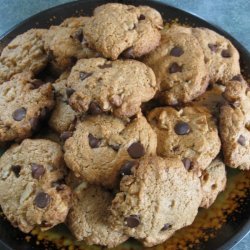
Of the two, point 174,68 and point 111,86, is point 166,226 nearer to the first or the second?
point 111,86

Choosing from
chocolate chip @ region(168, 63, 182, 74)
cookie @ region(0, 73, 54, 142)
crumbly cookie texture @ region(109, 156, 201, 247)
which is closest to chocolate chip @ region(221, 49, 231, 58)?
chocolate chip @ region(168, 63, 182, 74)

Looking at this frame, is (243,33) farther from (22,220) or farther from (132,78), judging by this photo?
(22,220)

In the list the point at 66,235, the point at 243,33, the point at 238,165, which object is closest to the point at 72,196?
the point at 66,235

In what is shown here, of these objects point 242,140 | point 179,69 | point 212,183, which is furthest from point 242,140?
point 179,69

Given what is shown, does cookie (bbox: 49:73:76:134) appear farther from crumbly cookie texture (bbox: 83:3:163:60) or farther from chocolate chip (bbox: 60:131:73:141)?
crumbly cookie texture (bbox: 83:3:163:60)

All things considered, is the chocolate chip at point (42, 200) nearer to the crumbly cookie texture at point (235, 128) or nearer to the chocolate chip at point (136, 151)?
the chocolate chip at point (136, 151)

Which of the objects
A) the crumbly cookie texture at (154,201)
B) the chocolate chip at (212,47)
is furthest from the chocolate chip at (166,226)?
A: the chocolate chip at (212,47)
